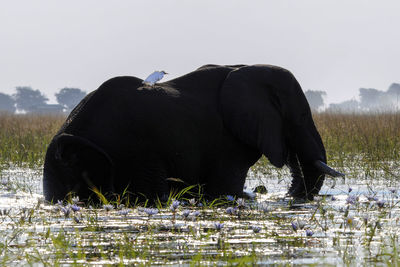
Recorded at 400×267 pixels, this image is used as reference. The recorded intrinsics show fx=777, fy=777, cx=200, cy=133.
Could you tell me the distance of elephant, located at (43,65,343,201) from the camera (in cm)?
736

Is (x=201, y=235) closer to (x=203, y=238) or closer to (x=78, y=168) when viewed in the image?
(x=203, y=238)

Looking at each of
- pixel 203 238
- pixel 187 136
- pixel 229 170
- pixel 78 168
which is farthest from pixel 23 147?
pixel 203 238

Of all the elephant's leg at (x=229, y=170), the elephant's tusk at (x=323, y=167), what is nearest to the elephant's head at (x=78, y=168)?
the elephant's leg at (x=229, y=170)

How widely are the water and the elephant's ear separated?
1.23m

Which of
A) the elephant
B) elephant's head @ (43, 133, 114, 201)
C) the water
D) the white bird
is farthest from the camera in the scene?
the white bird

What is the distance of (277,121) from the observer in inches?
335

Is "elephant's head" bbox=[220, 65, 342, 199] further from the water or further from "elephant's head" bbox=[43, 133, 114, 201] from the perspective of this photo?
"elephant's head" bbox=[43, 133, 114, 201]

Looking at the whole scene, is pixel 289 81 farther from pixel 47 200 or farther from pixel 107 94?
pixel 47 200

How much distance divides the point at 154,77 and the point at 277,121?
1.46 metres

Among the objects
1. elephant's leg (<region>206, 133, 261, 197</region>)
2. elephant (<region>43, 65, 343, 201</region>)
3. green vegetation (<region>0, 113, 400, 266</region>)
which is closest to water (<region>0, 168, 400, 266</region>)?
green vegetation (<region>0, 113, 400, 266</region>)

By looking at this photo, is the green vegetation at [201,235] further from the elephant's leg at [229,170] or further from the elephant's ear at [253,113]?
the elephant's ear at [253,113]

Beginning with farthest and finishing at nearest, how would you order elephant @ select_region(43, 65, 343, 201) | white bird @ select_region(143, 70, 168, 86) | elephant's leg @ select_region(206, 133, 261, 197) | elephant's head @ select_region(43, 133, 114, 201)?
1. elephant's leg @ select_region(206, 133, 261, 197)
2. white bird @ select_region(143, 70, 168, 86)
3. elephant @ select_region(43, 65, 343, 201)
4. elephant's head @ select_region(43, 133, 114, 201)

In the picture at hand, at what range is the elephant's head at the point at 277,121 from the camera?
27.0 ft

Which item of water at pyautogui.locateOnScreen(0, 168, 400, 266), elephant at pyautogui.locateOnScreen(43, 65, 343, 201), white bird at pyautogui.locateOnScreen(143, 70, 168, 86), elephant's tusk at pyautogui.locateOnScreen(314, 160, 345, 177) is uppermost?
white bird at pyautogui.locateOnScreen(143, 70, 168, 86)
